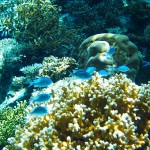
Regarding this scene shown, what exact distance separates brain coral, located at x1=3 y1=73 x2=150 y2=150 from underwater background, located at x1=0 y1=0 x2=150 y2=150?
0.01 m

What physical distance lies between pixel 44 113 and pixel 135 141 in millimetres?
1405

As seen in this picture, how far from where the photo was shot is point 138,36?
7.89 meters

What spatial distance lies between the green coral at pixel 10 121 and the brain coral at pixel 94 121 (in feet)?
4.49

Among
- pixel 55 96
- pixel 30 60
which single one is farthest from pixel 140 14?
pixel 55 96

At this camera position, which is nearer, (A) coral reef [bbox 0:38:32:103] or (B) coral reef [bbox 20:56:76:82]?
(B) coral reef [bbox 20:56:76:82]

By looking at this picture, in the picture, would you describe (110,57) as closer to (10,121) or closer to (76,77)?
(76,77)

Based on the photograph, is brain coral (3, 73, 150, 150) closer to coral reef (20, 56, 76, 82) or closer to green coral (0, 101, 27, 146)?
green coral (0, 101, 27, 146)

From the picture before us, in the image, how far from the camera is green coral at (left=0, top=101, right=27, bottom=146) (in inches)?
198

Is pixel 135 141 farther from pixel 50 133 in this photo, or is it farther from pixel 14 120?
pixel 14 120

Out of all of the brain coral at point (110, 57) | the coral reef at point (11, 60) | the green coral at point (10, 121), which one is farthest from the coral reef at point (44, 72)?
the green coral at point (10, 121)

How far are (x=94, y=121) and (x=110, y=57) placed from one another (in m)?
2.86

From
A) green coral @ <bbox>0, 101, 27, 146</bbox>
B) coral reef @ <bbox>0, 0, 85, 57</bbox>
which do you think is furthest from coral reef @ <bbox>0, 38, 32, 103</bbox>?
green coral @ <bbox>0, 101, 27, 146</bbox>

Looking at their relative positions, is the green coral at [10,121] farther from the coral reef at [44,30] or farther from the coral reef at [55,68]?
the coral reef at [44,30]

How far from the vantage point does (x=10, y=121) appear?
5387mm
